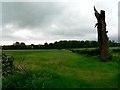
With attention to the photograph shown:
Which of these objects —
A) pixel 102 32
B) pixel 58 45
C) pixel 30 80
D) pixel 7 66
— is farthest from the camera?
pixel 58 45

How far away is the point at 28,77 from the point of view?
69.1 feet

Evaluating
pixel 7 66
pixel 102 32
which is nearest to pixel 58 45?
pixel 102 32

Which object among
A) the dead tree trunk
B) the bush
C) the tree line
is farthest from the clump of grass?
the tree line

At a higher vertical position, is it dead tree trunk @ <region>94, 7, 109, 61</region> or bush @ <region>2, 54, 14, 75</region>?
dead tree trunk @ <region>94, 7, 109, 61</region>

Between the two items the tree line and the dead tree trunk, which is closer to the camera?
the dead tree trunk

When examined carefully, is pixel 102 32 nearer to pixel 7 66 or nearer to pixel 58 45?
pixel 7 66

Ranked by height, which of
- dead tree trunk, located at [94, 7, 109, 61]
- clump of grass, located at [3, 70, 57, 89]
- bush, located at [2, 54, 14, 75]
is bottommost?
clump of grass, located at [3, 70, 57, 89]

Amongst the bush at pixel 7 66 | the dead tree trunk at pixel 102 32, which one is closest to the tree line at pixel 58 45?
the dead tree trunk at pixel 102 32

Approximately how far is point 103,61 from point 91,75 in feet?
37.2

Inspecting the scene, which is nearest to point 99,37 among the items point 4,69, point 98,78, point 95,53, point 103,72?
point 95,53

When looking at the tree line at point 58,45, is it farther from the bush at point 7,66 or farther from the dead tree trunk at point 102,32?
the bush at point 7,66

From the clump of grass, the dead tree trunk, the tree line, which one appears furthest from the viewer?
the tree line

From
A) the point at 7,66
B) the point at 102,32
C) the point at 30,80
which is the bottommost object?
the point at 30,80

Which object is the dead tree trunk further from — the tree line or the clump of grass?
the tree line
